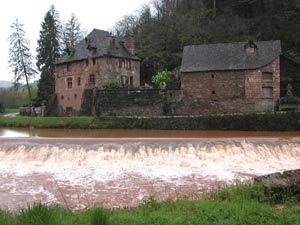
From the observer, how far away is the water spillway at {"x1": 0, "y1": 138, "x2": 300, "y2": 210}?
37.4 ft

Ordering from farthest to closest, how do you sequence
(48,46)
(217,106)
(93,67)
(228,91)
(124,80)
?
(48,46) < (124,80) < (93,67) < (217,106) < (228,91)

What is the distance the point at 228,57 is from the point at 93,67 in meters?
15.1

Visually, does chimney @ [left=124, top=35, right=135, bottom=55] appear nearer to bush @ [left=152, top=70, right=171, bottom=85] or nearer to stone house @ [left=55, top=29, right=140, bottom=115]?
stone house @ [left=55, top=29, right=140, bottom=115]

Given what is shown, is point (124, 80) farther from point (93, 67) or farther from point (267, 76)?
point (267, 76)

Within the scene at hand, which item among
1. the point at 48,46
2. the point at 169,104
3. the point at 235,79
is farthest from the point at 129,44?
the point at 48,46

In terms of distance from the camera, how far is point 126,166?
606 inches

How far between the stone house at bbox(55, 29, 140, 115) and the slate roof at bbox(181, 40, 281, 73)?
8845mm

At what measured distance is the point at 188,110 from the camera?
3388 cm

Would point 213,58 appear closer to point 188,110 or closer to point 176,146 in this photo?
point 188,110

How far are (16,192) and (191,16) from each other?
43008mm

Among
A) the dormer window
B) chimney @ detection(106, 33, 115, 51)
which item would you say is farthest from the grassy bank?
chimney @ detection(106, 33, 115, 51)

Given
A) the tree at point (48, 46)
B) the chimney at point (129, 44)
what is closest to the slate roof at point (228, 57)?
the chimney at point (129, 44)

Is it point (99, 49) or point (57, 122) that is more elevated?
point (99, 49)

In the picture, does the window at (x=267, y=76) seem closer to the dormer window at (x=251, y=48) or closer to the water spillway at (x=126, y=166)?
the dormer window at (x=251, y=48)
